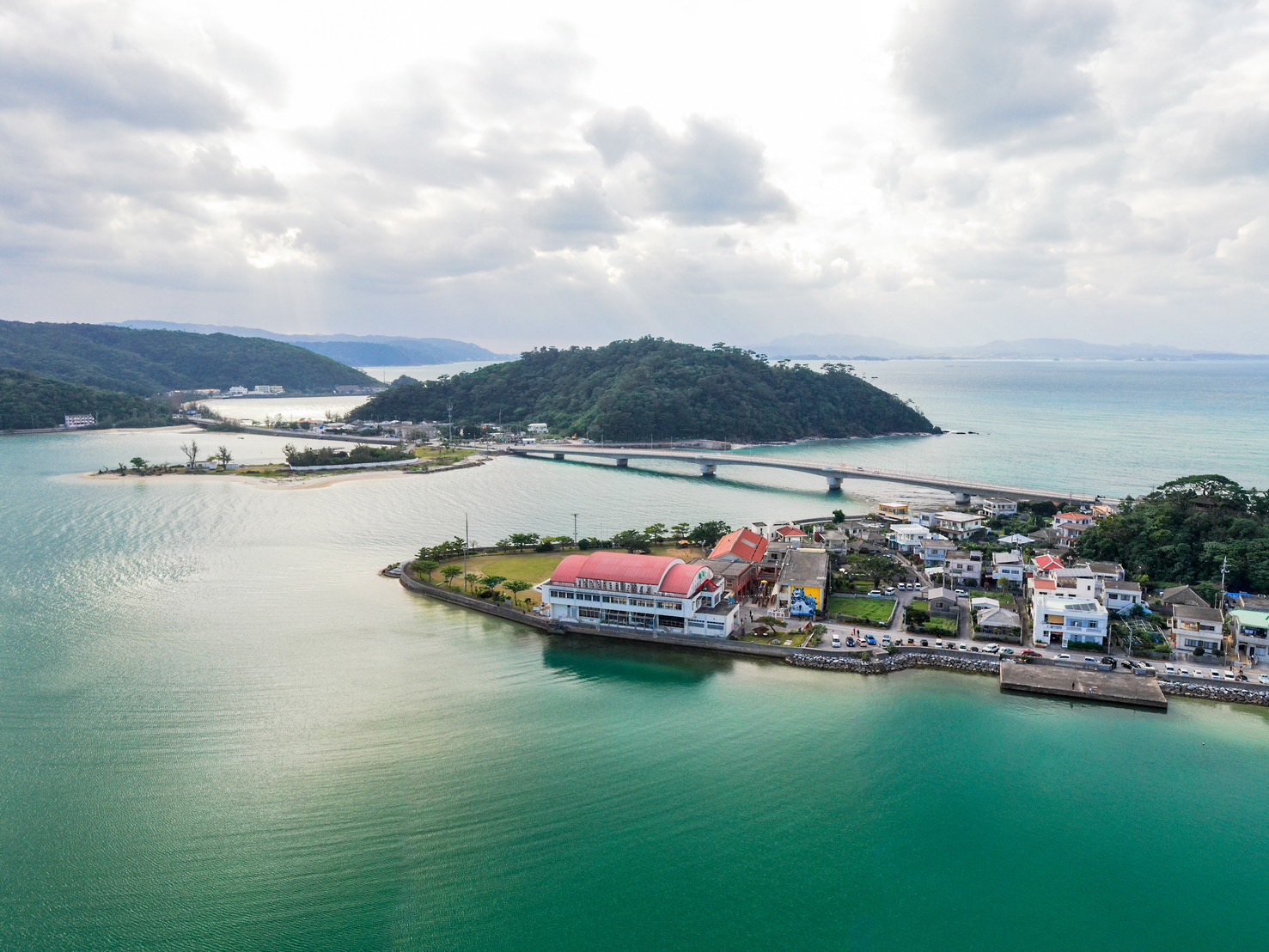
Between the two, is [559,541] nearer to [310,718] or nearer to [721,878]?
[310,718]

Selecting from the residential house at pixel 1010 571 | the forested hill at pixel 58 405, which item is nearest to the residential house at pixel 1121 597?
the residential house at pixel 1010 571

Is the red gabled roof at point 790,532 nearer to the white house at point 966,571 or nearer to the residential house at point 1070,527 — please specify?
the white house at point 966,571

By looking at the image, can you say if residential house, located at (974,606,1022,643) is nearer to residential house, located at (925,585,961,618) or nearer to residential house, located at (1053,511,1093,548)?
residential house, located at (925,585,961,618)

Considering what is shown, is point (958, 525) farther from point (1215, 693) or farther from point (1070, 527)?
point (1215, 693)

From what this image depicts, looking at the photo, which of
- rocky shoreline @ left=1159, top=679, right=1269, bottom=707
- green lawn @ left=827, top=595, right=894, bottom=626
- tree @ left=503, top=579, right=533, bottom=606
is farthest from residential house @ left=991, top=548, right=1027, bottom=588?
A: tree @ left=503, top=579, right=533, bottom=606

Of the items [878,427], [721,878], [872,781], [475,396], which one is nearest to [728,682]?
[872,781]

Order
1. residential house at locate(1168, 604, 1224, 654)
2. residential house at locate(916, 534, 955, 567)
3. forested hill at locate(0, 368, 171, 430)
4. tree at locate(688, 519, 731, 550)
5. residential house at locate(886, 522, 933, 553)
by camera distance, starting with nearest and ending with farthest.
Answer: residential house at locate(1168, 604, 1224, 654), residential house at locate(916, 534, 955, 567), residential house at locate(886, 522, 933, 553), tree at locate(688, 519, 731, 550), forested hill at locate(0, 368, 171, 430)

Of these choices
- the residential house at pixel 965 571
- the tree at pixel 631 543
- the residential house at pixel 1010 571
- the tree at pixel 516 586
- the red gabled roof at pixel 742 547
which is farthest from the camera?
the tree at pixel 631 543
